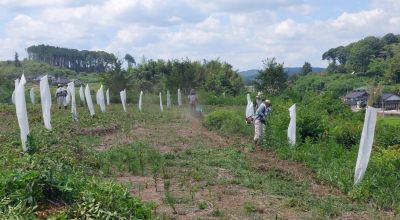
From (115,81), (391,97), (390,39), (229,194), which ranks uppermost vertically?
(390,39)

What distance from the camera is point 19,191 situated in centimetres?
577

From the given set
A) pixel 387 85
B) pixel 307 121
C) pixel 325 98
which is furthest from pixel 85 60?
pixel 307 121

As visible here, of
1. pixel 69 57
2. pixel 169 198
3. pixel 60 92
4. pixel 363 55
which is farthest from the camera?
pixel 69 57

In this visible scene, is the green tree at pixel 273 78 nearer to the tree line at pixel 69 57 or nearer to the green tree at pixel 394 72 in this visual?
the green tree at pixel 394 72

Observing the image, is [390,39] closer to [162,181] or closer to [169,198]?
[162,181]

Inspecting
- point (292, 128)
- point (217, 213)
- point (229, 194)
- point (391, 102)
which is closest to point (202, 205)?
point (217, 213)

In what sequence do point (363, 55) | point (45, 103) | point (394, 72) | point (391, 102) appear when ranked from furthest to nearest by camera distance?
point (363, 55), point (394, 72), point (391, 102), point (45, 103)

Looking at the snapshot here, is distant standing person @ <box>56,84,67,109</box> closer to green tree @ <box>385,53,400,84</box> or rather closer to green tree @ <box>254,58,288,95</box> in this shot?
green tree @ <box>254,58,288,95</box>

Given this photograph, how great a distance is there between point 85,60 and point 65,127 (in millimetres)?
82302

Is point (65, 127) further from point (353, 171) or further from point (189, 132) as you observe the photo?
point (353, 171)

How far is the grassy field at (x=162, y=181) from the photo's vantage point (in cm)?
592

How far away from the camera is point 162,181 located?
30.3 ft

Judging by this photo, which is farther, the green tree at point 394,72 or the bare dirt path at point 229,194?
the green tree at point 394,72

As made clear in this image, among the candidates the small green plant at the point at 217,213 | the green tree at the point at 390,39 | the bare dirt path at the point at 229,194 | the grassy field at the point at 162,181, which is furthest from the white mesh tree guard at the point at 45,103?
the green tree at the point at 390,39
